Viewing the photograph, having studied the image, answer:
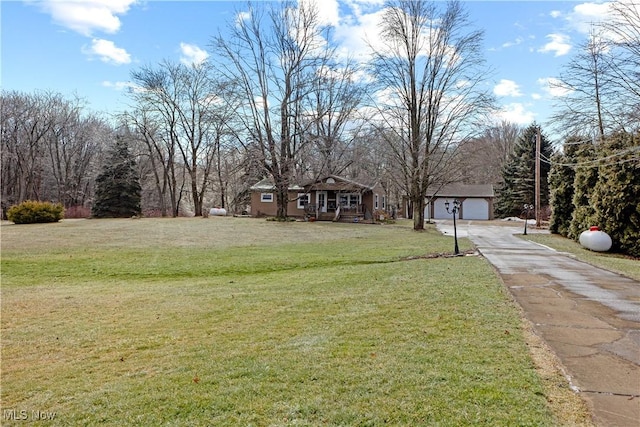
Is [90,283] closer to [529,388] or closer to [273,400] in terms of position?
[273,400]

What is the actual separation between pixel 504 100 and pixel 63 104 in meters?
38.7

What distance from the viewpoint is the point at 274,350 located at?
14.0 feet

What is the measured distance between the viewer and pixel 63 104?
38.3 m

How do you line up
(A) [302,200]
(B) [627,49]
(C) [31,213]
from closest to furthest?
(B) [627,49], (C) [31,213], (A) [302,200]

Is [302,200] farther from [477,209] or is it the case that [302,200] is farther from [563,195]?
[477,209]

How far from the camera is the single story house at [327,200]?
32.6 metres

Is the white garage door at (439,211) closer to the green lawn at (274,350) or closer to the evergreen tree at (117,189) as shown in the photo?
the evergreen tree at (117,189)

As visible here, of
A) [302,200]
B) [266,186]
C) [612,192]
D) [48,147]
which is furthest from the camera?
[48,147]

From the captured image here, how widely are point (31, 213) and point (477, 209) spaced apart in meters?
38.7

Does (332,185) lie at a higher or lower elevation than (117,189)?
higher

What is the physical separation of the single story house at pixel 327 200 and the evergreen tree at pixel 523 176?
15168 mm

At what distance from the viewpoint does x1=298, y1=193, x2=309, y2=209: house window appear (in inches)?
1350

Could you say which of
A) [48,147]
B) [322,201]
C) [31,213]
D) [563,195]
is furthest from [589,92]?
[48,147]

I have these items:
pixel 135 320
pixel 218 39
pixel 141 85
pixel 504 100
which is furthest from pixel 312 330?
pixel 141 85
